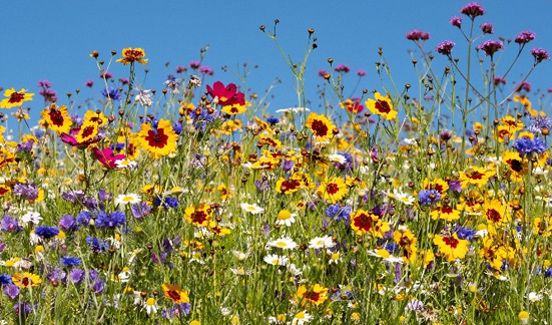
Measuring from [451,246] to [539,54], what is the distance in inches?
71.1

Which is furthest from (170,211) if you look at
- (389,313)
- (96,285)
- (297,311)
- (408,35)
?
(408,35)

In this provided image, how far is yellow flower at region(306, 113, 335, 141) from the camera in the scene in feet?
9.09

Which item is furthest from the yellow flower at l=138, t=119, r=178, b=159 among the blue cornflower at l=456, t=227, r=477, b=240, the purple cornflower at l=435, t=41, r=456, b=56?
the purple cornflower at l=435, t=41, r=456, b=56

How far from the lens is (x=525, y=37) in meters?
3.62

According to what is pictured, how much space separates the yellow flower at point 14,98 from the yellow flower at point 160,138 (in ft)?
2.74

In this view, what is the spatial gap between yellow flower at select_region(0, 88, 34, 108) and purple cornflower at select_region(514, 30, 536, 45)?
249cm

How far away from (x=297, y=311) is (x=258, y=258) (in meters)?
0.27

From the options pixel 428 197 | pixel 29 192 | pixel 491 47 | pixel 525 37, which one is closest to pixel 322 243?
pixel 428 197

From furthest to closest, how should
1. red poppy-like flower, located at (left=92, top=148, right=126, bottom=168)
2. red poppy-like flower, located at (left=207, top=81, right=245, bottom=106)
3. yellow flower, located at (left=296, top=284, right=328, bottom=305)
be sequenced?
red poppy-like flower, located at (left=207, top=81, right=245, bottom=106) < red poppy-like flower, located at (left=92, top=148, right=126, bottom=168) < yellow flower, located at (left=296, top=284, right=328, bottom=305)

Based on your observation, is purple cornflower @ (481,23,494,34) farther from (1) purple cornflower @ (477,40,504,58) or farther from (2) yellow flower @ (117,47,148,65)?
(2) yellow flower @ (117,47,148,65)

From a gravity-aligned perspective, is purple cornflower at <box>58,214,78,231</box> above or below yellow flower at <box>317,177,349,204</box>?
below

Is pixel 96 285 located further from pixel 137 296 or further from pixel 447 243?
Answer: pixel 447 243

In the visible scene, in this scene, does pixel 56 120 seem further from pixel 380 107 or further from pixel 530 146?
pixel 530 146

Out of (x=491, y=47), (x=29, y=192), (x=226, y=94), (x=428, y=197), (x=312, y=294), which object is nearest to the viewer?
(x=312, y=294)
